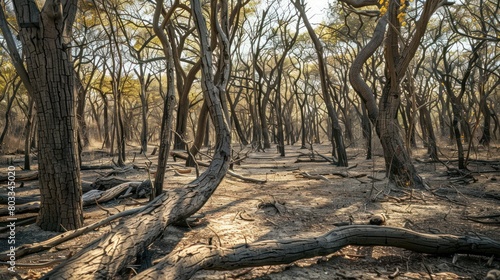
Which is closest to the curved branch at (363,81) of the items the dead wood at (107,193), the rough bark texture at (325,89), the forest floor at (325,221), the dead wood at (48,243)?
the forest floor at (325,221)

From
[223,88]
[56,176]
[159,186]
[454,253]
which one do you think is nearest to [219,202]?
[159,186]

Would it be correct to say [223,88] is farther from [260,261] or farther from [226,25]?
[260,261]

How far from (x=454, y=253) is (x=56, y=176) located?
3610mm

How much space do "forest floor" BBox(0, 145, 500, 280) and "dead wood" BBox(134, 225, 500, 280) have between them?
11 cm

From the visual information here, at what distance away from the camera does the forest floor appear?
2.33m

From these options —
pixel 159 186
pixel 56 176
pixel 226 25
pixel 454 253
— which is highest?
pixel 226 25

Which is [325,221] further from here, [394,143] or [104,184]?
[104,184]

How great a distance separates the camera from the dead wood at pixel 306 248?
6.43 ft

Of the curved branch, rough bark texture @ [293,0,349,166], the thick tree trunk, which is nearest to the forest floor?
the thick tree trunk

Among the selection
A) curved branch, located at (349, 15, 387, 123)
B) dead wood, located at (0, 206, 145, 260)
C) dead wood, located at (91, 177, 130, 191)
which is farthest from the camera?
curved branch, located at (349, 15, 387, 123)

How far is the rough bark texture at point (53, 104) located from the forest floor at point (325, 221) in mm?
322

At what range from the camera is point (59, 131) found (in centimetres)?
294

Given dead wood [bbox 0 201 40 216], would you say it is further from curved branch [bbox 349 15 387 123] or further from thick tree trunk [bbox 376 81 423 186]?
curved branch [bbox 349 15 387 123]

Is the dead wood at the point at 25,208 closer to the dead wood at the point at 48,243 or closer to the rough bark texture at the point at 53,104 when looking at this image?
the rough bark texture at the point at 53,104
